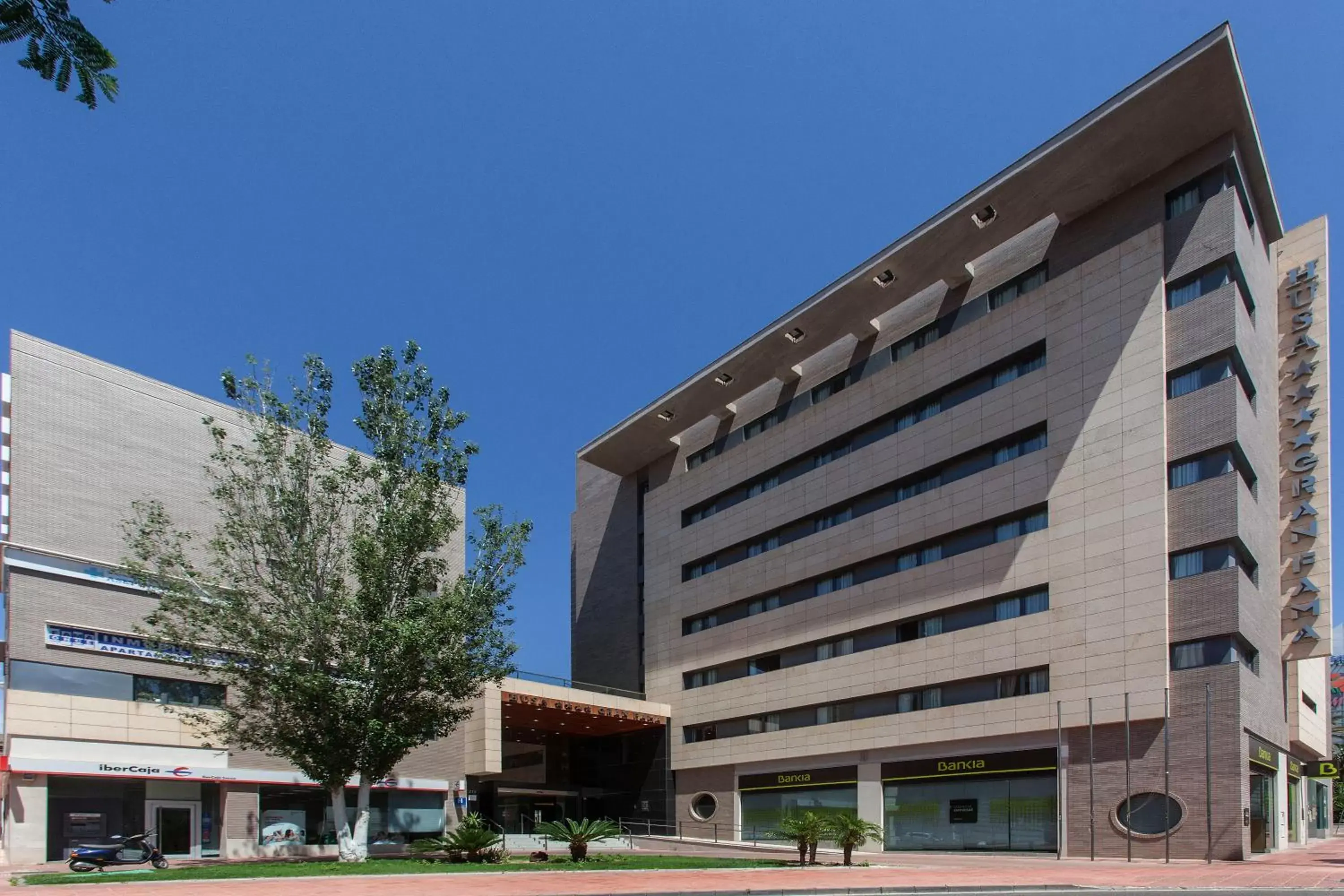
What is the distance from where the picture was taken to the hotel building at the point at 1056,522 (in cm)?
3547

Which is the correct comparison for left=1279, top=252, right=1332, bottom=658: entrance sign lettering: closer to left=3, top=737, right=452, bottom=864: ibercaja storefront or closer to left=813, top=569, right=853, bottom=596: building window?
left=813, top=569, right=853, bottom=596: building window

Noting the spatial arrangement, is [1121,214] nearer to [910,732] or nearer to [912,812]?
[910,732]

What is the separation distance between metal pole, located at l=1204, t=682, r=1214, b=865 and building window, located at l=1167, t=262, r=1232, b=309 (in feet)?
43.7

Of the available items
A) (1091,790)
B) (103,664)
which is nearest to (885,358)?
(1091,790)

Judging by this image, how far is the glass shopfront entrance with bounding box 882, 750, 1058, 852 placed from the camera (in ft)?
127

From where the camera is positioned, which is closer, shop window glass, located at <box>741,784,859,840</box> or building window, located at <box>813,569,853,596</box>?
shop window glass, located at <box>741,784,859,840</box>

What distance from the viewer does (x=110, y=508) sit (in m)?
38.5

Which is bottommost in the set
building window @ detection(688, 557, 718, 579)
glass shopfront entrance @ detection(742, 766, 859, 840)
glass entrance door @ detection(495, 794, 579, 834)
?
glass entrance door @ detection(495, 794, 579, 834)

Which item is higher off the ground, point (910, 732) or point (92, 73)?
point (92, 73)

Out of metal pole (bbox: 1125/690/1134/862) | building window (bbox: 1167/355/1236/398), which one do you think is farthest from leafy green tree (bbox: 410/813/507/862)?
building window (bbox: 1167/355/1236/398)

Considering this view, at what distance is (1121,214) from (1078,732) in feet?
63.3

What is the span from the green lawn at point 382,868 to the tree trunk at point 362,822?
0.34m

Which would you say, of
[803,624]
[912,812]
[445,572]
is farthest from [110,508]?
[912,812]

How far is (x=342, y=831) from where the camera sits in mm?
28641
